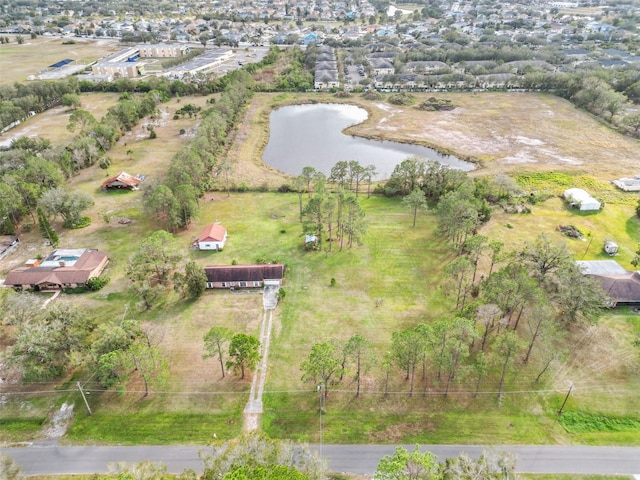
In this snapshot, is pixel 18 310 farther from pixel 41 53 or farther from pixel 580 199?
pixel 41 53

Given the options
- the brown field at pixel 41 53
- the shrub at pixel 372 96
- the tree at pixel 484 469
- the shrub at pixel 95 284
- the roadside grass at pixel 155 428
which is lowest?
the roadside grass at pixel 155 428

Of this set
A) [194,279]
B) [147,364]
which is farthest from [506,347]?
[194,279]

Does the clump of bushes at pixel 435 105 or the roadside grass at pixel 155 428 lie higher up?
the clump of bushes at pixel 435 105

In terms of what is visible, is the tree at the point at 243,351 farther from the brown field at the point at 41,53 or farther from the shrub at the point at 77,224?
the brown field at the point at 41,53

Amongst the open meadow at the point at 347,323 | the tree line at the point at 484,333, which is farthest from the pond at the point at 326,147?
the tree line at the point at 484,333

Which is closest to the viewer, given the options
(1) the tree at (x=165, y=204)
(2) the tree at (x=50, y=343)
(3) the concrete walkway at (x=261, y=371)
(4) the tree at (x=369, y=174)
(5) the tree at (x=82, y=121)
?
(3) the concrete walkway at (x=261, y=371)

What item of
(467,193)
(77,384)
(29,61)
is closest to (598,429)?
(467,193)

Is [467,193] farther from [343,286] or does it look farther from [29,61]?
[29,61]
